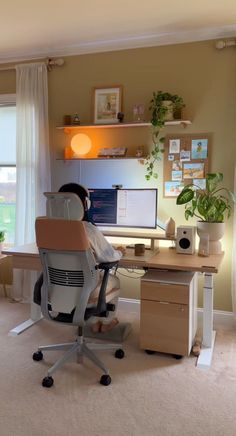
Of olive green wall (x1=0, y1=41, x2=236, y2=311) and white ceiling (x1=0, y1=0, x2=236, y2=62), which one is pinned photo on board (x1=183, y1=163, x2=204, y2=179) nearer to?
olive green wall (x1=0, y1=41, x2=236, y2=311)

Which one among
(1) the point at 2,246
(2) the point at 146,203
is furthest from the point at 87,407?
(1) the point at 2,246

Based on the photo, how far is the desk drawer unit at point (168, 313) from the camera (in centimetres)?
253

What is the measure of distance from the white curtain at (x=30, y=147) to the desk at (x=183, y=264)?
31.0 inches

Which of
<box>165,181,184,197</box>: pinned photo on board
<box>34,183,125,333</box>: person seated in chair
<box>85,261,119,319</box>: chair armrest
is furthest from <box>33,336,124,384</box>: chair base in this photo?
<box>165,181,184,197</box>: pinned photo on board

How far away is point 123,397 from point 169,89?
2467 millimetres

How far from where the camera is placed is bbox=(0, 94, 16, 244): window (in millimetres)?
3898

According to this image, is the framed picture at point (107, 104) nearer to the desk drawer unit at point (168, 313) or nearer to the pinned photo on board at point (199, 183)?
the pinned photo on board at point (199, 183)

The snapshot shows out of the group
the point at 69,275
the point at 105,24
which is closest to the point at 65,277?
the point at 69,275

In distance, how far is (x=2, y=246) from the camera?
12.9 feet

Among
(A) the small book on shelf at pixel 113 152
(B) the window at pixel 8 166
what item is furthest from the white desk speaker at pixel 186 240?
(B) the window at pixel 8 166

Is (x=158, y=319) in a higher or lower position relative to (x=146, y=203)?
lower

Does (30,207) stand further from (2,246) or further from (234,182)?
(234,182)

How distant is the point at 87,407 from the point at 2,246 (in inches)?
90.2

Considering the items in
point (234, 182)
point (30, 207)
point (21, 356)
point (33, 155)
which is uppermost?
point (33, 155)
